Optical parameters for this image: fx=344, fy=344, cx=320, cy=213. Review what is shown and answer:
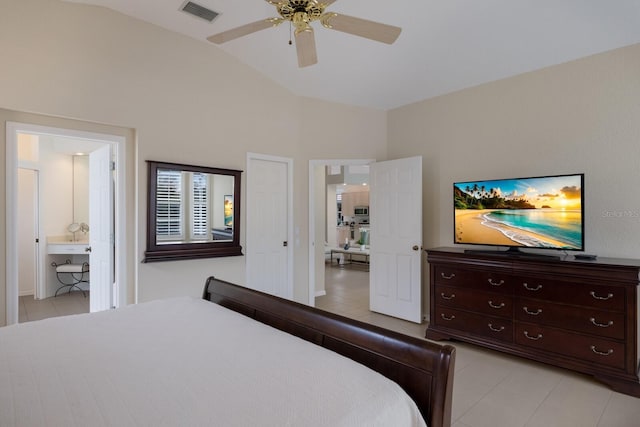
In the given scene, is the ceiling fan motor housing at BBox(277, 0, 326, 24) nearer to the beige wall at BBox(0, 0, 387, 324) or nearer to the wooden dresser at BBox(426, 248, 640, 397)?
the beige wall at BBox(0, 0, 387, 324)

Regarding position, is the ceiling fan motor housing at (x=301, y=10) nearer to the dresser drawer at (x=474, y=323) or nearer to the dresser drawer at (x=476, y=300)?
the dresser drawer at (x=476, y=300)

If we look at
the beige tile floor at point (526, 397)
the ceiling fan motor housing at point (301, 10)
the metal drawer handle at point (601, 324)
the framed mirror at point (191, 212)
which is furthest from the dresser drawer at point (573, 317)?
the framed mirror at point (191, 212)

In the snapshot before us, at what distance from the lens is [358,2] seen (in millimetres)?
2908

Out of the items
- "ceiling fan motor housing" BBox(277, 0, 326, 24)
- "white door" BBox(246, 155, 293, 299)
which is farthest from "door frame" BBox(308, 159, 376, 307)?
"ceiling fan motor housing" BBox(277, 0, 326, 24)

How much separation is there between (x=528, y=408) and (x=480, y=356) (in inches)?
34.0

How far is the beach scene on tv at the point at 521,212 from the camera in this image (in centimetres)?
305

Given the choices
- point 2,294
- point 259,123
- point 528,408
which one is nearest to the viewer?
point 528,408

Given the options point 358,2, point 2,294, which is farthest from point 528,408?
point 2,294

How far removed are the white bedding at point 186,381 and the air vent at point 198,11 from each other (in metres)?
2.81

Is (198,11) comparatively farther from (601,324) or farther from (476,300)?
(601,324)

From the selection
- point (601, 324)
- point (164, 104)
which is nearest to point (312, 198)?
point (164, 104)

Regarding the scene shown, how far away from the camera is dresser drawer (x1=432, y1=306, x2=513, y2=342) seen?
10.5 feet

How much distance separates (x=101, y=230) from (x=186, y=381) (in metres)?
3.03

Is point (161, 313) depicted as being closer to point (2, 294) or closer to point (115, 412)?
point (115, 412)
